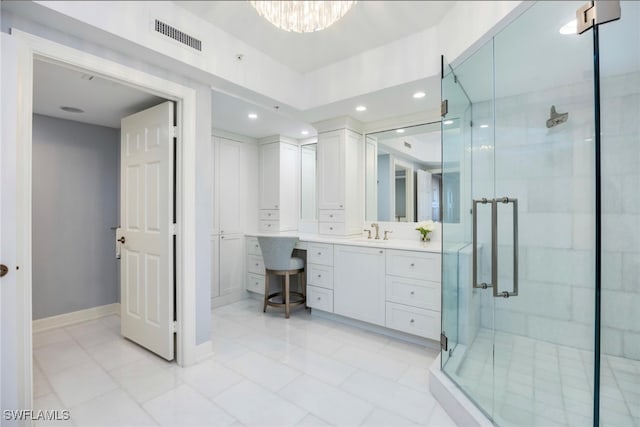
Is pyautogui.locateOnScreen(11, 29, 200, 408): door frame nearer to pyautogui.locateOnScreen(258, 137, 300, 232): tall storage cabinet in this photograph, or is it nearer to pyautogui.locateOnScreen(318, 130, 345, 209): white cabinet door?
pyautogui.locateOnScreen(318, 130, 345, 209): white cabinet door

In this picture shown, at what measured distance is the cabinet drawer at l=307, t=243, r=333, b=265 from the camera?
3.20m

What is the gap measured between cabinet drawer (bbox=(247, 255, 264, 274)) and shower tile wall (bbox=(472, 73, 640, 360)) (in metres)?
2.52

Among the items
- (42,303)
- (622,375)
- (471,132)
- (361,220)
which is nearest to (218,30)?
(471,132)

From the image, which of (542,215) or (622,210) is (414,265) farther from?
(622,210)

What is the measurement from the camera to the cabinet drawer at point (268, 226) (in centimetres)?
407

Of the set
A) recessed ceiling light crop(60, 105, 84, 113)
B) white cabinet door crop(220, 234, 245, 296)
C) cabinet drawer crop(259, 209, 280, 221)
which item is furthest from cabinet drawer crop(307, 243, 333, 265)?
recessed ceiling light crop(60, 105, 84, 113)

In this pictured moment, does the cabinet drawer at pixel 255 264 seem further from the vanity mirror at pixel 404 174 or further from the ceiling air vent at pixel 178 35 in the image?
the ceiling air vent at pixel 178 35

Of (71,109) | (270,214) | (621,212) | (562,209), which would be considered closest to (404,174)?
(562,209)

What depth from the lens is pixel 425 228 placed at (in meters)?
3.05

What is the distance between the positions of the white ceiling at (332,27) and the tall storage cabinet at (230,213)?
61.4 inches

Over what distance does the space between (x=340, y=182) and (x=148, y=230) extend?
1964 mm

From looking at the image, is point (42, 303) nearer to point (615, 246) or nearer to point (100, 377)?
point (100, 377)

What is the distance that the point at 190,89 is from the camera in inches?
90.8

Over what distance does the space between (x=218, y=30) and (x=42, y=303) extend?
3.10 meters
